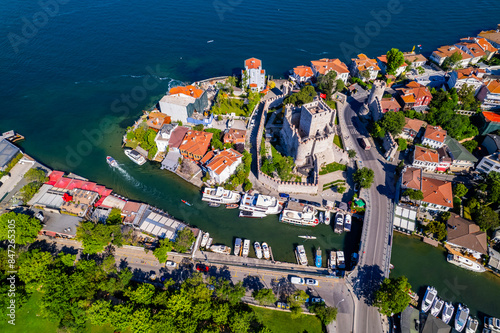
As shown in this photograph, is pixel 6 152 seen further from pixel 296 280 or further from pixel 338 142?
pixel 338 142

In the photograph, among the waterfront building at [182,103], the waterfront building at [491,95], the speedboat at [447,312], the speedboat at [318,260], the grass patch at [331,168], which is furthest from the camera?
the waterfront building at [182,103]

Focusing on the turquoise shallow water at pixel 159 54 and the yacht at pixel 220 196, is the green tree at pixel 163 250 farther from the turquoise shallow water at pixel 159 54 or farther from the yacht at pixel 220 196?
the yacht at pixel 220 196

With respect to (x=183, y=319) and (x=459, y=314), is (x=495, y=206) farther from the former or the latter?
(x=183, y=319)

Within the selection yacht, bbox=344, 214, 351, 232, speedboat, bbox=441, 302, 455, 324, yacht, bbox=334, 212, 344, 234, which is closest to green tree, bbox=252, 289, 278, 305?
yacht, bbox=334, 212, 344, 234

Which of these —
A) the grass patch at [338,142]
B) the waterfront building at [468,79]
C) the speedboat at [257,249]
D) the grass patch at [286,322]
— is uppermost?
the waterfront building at [468,79]

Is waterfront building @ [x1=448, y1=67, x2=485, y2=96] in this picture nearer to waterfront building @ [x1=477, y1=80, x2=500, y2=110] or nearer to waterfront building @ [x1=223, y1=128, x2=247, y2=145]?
waterfront building @ [x1=477, y1=80, x2=500, y2=110]

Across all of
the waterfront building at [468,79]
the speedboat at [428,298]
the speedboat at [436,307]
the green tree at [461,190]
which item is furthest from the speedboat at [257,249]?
the waterfront building at [468,79]

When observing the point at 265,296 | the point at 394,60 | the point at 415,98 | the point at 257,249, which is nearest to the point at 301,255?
the point at 257,249
